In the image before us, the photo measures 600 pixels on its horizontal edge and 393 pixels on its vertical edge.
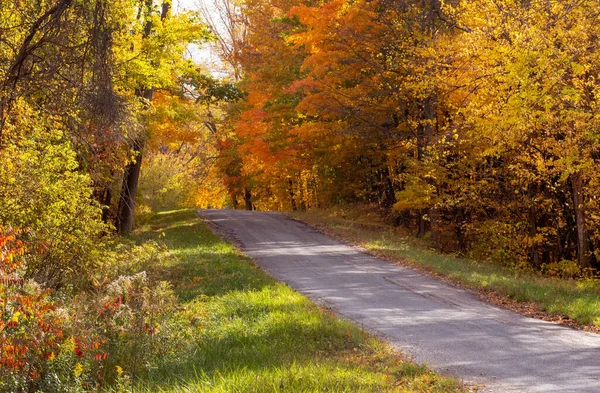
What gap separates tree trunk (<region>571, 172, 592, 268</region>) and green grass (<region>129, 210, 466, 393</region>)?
10.0m

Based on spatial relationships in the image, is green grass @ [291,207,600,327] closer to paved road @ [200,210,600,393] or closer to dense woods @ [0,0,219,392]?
paved road @ [200,210,600,393]

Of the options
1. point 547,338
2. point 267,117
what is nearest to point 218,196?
point 267,117

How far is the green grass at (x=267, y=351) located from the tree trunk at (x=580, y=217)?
1002 cm

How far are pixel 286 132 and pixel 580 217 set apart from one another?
50.5ft

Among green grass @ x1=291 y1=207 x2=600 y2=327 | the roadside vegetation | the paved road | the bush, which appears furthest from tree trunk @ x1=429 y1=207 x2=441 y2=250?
the bush

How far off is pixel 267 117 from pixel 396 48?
919 centimetres

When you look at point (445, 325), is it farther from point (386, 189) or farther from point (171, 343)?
point (386, 189)

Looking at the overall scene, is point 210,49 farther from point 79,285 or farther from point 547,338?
point 547,338

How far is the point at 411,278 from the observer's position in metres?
16.0

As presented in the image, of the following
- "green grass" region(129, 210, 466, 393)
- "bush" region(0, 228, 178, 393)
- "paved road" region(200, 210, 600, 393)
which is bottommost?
"paved road" region(200, 210, 600, 393)

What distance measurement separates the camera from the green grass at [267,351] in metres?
6.46

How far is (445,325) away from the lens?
10867mm

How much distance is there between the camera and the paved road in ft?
26.0

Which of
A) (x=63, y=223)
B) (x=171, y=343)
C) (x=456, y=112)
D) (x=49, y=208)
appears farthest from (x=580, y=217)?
(x=49, y=208)
